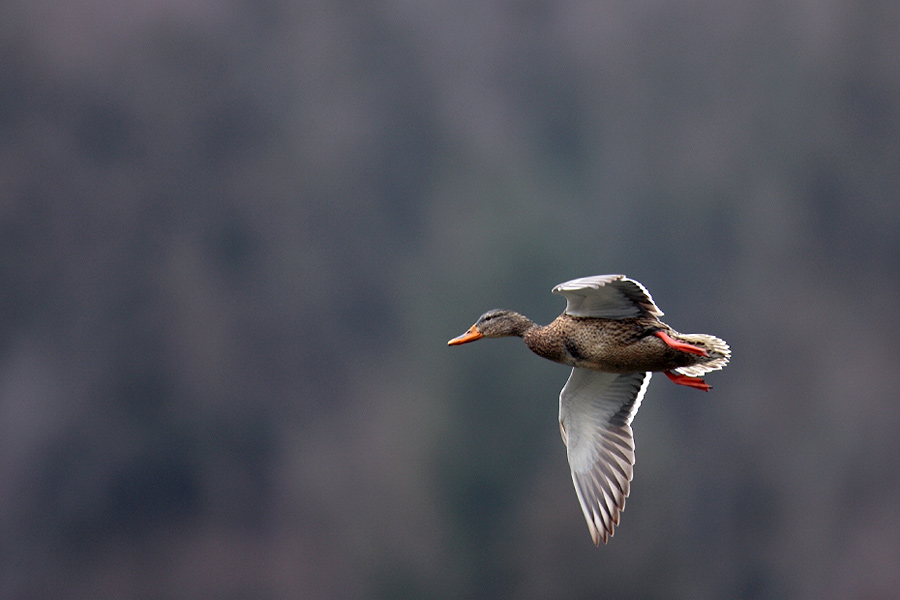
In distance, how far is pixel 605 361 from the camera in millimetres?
7262

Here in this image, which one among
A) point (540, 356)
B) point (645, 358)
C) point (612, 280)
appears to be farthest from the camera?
point (540, 356)

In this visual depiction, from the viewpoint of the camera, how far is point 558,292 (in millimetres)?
6488

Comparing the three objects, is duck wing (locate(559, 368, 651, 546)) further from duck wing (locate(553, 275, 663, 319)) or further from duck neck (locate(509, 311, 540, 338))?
duck wing (locate(553, 275, 663, 319))

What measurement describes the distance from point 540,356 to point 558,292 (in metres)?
1.29

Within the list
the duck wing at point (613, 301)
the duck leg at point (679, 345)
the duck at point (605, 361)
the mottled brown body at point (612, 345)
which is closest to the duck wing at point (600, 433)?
the duck at point (605, 361)

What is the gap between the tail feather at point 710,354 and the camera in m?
7.41

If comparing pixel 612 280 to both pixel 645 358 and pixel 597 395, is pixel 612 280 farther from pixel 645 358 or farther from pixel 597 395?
pixel 597 395

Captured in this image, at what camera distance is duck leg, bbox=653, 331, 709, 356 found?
6837 mm

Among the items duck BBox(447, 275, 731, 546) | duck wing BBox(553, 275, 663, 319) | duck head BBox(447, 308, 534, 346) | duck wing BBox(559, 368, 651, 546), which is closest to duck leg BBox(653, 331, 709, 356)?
duck BBox(447, 275, 731, 546)

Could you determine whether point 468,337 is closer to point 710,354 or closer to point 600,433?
point 600,433

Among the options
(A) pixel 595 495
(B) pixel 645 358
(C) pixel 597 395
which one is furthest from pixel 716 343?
(A) pixel 595 495

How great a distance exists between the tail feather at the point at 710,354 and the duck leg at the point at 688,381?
0.13ft

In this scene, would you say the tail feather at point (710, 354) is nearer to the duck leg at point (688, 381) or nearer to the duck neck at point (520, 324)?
the duck leg at point (688, 381)

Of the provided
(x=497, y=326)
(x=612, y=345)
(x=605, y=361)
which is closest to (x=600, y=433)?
(x=605, y=361)
